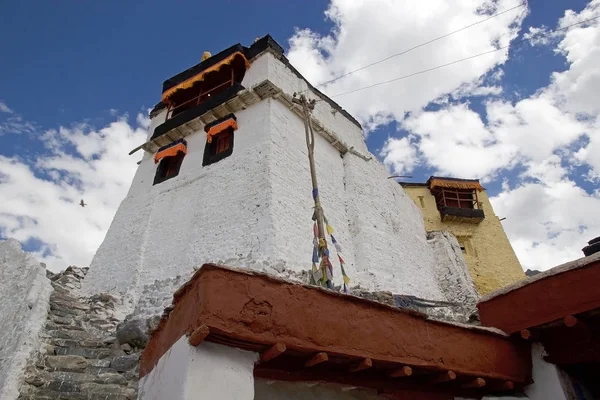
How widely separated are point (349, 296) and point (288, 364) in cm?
73

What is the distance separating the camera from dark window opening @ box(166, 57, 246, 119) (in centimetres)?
1334

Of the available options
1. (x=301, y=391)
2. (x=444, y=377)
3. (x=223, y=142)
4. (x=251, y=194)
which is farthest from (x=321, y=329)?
(x=223, y=142)

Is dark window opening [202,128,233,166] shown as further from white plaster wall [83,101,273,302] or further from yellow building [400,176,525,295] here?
yellow building [400,176,525,295]

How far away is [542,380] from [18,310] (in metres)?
7.08

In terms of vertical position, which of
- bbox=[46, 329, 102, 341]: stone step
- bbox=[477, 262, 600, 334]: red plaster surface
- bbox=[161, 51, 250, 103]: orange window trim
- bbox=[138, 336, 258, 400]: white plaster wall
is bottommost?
bbox=[138, 336, 258, 400]: white plaster wall

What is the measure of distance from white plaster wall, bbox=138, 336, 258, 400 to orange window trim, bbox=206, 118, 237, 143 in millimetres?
9056

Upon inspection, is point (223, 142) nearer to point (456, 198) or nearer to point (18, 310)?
point (18, 310)

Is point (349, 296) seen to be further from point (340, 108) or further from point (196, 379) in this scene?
point (340, 108)

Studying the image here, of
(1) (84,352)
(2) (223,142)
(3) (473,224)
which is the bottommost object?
(1) (84,352)

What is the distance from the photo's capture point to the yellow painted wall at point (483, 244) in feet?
51.3

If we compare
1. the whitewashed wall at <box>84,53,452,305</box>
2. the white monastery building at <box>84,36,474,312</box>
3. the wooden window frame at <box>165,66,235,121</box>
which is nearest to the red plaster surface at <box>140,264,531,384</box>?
the white monastery building at <box>84,36,474,312</box>

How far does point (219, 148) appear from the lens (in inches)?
458

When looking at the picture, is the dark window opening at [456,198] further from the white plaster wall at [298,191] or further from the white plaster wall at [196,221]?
the white plaster wall at [196,221]

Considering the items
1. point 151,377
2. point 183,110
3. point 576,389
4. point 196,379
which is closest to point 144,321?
point 151,377
